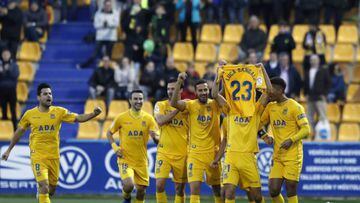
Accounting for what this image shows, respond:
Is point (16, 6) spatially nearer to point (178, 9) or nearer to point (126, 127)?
point (178, 9)

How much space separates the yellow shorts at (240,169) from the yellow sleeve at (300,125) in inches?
38.6

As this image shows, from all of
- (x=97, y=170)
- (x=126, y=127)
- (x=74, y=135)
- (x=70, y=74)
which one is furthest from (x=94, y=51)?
(x=126, y=127)

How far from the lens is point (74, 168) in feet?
84.5

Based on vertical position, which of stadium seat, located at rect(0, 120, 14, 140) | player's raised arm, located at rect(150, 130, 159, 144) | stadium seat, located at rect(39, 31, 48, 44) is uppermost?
stadium seat, located at rect(39, 31, 48, 44)

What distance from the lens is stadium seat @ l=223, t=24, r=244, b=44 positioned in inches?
1241

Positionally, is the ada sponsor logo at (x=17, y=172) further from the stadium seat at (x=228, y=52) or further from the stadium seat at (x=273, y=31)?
the stadium seat at (x=273, y=31)

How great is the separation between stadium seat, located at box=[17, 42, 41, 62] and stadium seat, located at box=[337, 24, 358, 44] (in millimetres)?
8816

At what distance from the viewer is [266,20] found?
3184 cm

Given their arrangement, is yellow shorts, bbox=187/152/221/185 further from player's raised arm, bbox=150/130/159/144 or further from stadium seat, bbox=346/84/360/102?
stadium seat, bbox=346/84/360/102

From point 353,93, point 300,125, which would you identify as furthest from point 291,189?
point 353,93

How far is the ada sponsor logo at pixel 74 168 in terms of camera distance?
25703mm

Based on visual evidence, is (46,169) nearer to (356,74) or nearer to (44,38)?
(356,74)

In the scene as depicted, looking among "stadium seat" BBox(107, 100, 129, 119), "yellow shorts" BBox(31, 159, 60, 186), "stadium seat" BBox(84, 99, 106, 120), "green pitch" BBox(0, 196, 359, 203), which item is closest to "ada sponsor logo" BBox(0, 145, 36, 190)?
"green pitch" BBox(0, 196, 359, 203)

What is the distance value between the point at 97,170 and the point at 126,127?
467 cm
